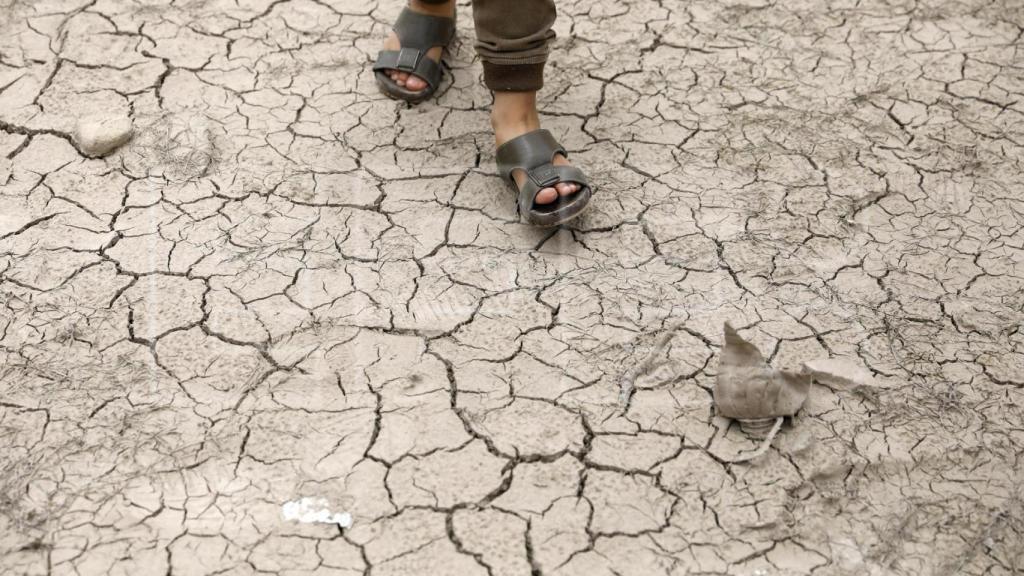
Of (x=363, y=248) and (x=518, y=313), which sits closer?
(x=518, y=313)

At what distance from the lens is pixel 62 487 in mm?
2117

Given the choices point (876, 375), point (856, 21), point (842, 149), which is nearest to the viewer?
point (876, 375)

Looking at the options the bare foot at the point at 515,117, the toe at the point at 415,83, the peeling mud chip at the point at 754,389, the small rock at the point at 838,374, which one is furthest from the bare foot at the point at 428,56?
the small rock at the point at 838,374

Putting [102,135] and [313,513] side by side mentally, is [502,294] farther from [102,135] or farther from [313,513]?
[102,135]

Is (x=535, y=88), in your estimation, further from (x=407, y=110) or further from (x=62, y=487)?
(x=62, y=487)

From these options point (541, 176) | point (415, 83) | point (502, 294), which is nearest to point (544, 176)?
point (541, 176)

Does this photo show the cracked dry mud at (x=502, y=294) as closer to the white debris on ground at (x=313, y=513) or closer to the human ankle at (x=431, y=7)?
the white debris on ground at (x=313, y=513)

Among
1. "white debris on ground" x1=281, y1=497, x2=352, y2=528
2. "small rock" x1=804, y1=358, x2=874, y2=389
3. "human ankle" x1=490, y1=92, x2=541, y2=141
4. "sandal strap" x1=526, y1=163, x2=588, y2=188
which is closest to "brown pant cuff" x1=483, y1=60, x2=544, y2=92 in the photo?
"human ankle" x1=490, y1=92, x2=541, y2=141

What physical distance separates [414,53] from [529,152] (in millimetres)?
619

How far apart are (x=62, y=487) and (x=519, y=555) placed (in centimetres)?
96

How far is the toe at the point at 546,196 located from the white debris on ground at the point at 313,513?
99 cm

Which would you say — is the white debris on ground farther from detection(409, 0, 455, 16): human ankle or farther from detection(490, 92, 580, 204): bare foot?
detection(409, 0, 455, 16): human ankle

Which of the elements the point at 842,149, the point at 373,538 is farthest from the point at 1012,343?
the point at 373,538

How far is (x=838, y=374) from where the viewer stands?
2.36 metres
